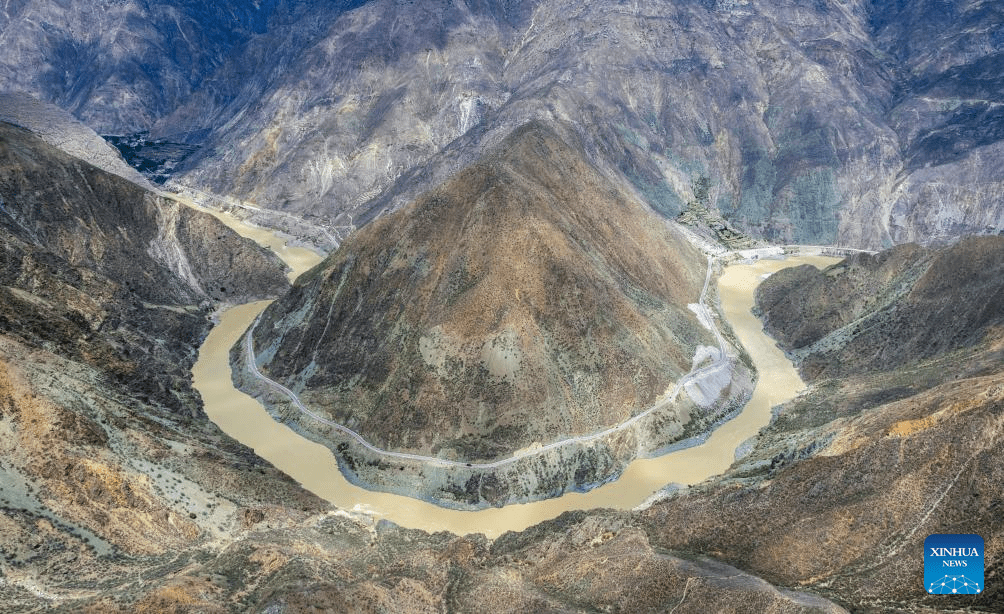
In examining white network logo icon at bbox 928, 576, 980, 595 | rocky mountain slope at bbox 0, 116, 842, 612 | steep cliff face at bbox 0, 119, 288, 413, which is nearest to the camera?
white network logo icon at bbox 928, 576, 980, 595

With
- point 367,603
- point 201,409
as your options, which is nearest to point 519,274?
point 201,409

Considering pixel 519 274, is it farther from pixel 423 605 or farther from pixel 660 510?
pixel 423 605

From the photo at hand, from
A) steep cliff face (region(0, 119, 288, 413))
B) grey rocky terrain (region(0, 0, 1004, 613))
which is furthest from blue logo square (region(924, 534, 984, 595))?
steep cliff face (region(0, 119, 288, 413))

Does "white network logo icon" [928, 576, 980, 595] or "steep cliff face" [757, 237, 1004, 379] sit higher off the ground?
"steep cliff face" [757, 237, 1004, 379]

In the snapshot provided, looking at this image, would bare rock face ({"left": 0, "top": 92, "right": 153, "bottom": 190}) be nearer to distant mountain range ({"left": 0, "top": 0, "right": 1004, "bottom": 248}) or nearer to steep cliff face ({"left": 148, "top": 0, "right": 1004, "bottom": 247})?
steep cliff face ({"left": 148, "top": 0, "right": 1004, "bottom": 247})

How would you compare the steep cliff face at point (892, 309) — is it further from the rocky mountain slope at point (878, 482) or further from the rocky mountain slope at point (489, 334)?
the rocky mountain slope at point (489, 334)

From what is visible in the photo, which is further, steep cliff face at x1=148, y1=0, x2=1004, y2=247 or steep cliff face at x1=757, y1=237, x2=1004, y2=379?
steep cliff face at x1=148, y1=0, x2=1004, y2=247

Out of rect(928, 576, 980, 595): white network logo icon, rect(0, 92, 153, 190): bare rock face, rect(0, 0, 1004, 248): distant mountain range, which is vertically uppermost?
rect(0, 0, 1004, 248): distant mountain range

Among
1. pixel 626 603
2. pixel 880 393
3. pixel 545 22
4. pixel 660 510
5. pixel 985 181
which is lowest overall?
pixel 626 603
